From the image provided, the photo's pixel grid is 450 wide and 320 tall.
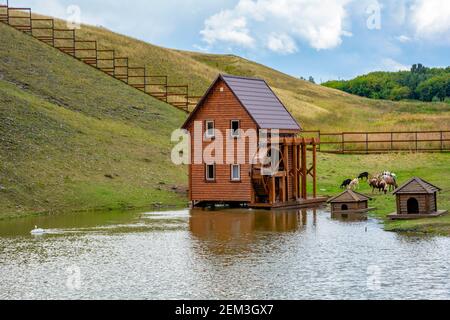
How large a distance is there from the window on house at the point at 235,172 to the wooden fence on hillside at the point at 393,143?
2456cm

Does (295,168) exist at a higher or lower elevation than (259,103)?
lower

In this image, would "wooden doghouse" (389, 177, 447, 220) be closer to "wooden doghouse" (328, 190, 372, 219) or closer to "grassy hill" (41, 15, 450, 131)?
"wooden doghouse" (328, 190, 372, 219)

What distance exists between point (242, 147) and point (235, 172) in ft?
6.03

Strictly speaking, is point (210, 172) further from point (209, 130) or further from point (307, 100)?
point (307, 100)

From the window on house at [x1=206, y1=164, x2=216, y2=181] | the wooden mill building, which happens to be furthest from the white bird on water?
the window on house at [x1=206, y1=164, x2=216, y2=181]

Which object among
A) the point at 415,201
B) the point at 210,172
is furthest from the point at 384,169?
the point at 415,201

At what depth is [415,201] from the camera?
147 feet

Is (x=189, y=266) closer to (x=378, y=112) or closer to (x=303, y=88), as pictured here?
(x=378, y=112)

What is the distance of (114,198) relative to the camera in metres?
57.4

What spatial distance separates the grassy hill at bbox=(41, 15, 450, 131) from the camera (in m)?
107

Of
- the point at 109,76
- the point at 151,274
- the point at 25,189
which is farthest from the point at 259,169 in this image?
the point at 109,76

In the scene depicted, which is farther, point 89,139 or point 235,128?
point 89,139

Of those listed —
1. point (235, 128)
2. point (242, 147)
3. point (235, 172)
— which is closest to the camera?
point (242, 147)

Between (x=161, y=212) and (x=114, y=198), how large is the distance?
5516 mm
